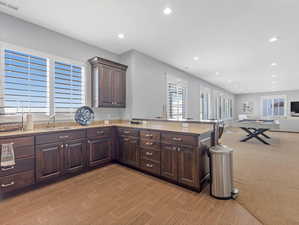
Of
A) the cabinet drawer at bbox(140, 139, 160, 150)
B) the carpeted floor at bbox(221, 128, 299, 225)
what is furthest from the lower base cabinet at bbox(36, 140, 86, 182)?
the carpeted floor at bbox(221, 128, 299, 225)

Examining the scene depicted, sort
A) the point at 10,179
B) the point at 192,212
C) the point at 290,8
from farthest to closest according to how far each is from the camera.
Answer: the point at 290,8
the point at 10,179
the point at 192,212

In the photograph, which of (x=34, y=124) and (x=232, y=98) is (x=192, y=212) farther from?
(x=232, y=98)

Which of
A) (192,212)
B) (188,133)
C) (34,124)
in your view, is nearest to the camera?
(192,212)

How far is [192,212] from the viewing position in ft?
5.76

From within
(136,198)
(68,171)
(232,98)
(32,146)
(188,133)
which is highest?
(232,98)

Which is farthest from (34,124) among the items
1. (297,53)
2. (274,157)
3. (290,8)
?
(297,53)

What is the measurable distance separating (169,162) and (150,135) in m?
0.59

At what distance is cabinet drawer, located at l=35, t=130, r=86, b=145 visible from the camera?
7.63 feet

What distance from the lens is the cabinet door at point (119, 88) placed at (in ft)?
12.6

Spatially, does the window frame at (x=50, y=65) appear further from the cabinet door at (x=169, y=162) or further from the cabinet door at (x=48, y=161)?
the cabinet door at (x=169, y=162)

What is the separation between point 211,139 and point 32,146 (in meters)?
2.95

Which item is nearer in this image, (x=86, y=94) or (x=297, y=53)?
(x=86, y=94)

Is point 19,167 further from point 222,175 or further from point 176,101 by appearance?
point 176,101

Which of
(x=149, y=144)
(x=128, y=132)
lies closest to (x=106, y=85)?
(x=128, y=132)
